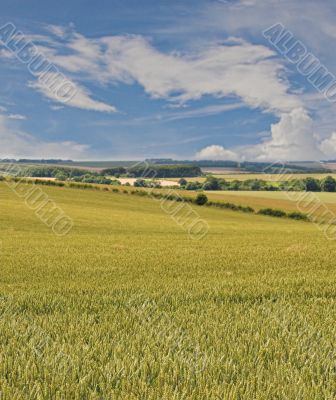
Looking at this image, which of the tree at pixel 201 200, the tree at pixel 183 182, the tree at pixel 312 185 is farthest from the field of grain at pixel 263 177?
the tree at pixel 201 200

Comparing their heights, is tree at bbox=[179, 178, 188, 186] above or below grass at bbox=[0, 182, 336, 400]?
above

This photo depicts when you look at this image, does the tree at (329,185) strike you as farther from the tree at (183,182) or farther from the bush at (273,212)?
the tree at (183,182)

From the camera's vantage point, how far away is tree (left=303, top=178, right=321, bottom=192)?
365 feet

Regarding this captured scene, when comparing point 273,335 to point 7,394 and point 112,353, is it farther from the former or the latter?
point 7,394

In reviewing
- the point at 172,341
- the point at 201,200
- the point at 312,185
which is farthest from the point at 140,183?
the point at 172,341

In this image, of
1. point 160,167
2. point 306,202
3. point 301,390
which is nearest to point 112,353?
point 301,390

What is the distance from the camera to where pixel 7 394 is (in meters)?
3.86

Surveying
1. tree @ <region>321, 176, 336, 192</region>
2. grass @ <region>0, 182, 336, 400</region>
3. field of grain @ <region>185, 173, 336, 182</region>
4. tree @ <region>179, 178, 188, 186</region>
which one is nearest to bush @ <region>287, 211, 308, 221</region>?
field of grain @ <region>185, 173, 336, 182</region>

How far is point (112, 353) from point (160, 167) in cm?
14955

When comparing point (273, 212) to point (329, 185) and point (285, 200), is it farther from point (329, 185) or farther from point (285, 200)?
point (329, 185)

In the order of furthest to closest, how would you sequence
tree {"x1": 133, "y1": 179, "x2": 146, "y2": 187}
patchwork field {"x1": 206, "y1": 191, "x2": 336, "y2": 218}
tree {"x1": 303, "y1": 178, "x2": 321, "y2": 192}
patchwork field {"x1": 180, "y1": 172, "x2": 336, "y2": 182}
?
1. patchwork field {"x1": 180, "y1": 172, "x2": 336, "y2": 182}
2. tree {"x1": 133, "y1": 179, "x2": 146, "y2": 187}
3. tree {"x1": 303, "y1": 178, "x2": 321, "y2": 192}
4. patchwork field {"x1": 206, "y1": 191, "x2": 336, "y2": 218}

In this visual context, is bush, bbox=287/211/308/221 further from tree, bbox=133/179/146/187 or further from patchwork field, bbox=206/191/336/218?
tree, bbox=133/179/146/187

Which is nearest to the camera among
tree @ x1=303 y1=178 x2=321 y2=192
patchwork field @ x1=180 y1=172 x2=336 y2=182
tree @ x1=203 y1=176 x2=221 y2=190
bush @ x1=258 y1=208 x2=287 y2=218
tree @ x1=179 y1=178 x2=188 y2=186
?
bush @ x1=258 y1=208 x2=287 y2=218

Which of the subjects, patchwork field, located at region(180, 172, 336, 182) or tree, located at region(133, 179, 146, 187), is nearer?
tree, located at region(133, 179, 146, 187)
